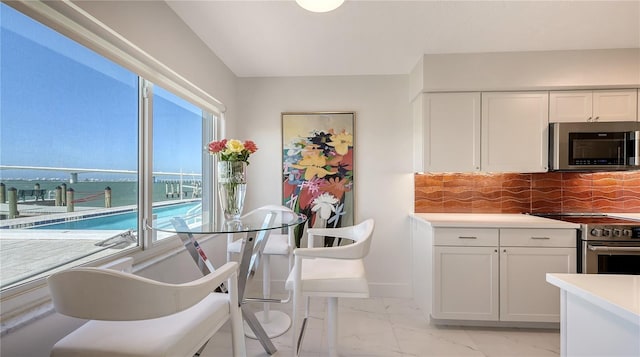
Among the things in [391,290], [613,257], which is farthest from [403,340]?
[613,257]

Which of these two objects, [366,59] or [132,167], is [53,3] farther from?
[366,59]

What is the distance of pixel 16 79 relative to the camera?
3.59ft

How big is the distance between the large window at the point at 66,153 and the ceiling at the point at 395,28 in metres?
0.74

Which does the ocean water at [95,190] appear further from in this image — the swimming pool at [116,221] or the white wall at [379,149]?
the white wall at [379,149]

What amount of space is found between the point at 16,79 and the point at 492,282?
3.14 meters

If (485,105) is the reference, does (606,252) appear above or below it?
below

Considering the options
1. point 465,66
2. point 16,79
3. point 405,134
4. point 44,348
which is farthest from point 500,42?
point 44,348

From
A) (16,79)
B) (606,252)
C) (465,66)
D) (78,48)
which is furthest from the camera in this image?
(465,66)

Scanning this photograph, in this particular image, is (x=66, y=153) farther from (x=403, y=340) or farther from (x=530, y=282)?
(x=530, y=282)

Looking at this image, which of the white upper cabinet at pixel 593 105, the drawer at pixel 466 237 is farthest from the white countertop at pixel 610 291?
the white upper cabinet at pixel 593 105

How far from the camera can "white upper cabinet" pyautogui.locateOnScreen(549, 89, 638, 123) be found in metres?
2.43

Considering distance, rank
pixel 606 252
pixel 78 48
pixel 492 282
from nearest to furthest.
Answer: pixel 78 48 → pixel 606 252 → pixel 492 282

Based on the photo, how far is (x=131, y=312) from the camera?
2.82ft

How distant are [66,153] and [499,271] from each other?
298cm
